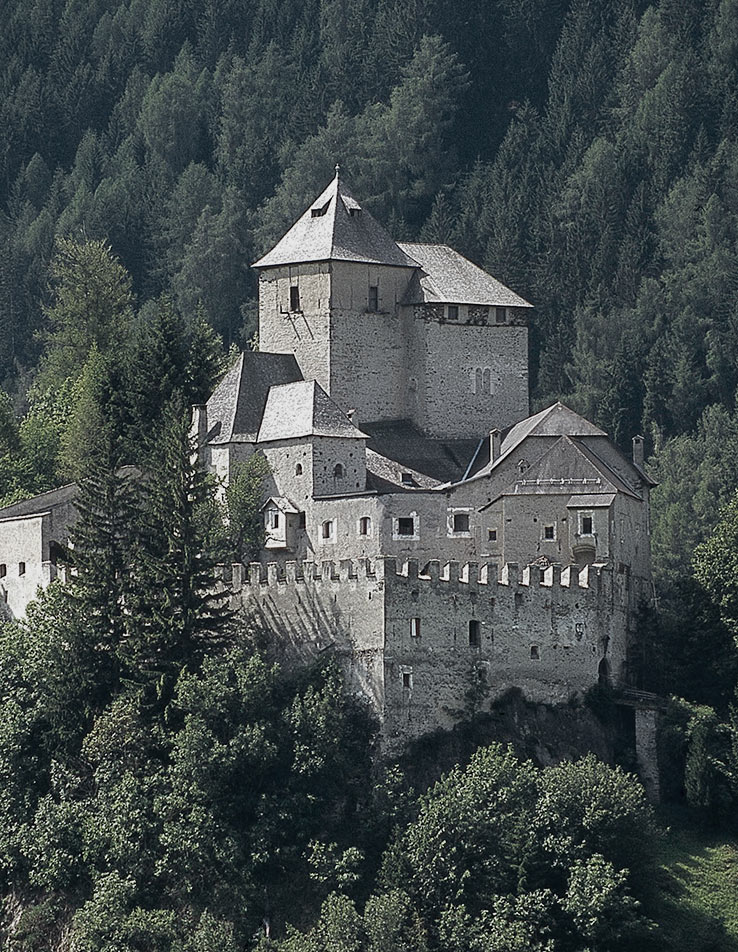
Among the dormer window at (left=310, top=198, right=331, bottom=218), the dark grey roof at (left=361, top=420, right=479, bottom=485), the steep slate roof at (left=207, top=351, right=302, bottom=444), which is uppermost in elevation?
the dormer window at (left=310, top=198, right=331, bottom=218)

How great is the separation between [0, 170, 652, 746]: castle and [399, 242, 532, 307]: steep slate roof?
8cm

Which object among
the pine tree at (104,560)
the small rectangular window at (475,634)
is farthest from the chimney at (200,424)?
the small rectangular window at (475,634)

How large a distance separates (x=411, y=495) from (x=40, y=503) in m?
10.6

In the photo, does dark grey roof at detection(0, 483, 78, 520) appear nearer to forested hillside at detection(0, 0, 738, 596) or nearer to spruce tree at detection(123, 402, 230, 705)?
spruce tree at detection(123, 402, 230, 705)

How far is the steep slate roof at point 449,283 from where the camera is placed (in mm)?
84125

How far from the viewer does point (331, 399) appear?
80688 millimetres

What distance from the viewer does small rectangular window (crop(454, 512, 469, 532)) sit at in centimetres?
7688

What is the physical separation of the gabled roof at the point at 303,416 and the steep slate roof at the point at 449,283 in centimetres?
629

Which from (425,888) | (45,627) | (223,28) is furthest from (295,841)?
(223,28)

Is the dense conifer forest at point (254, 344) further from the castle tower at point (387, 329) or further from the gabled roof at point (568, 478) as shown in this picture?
the castle tower at point (387, 329)

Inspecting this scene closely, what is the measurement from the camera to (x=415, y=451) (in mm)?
81438

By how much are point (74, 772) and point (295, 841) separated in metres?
6.40

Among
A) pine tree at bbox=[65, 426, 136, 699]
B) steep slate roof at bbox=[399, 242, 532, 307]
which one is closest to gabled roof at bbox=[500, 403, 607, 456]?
steep slate roof at bbox=[399, 242, 532, 307]

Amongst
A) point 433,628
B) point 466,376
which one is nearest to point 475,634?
point 433,628
